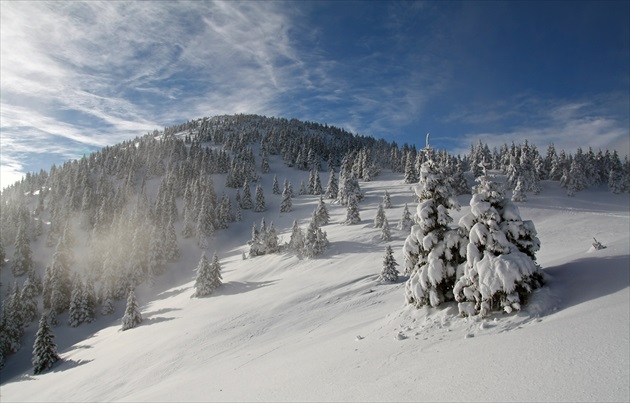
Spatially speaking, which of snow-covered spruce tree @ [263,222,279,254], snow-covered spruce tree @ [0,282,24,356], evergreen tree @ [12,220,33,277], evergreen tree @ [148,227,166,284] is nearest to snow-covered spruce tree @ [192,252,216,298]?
snow-covered spruce tree @ [263,222,279,254]

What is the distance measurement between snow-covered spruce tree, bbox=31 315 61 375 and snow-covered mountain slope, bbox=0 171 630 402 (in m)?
1.85

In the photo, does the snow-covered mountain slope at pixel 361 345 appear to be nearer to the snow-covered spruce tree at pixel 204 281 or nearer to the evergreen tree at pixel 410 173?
the snow-covered spruce tree at pixel 204 281

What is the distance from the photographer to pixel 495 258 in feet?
45.4

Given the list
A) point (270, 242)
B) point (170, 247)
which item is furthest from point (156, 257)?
point (270, 242)

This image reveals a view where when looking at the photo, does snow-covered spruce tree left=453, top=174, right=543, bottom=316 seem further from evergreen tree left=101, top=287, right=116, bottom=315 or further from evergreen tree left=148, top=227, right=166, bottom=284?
evergreen tree left=148, top=227, right=166, bottom=284

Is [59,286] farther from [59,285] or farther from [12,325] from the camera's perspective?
[12,325]

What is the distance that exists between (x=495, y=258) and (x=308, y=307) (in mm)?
21630

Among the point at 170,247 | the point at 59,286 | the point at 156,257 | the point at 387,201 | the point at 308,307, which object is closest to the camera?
the point at 308,307

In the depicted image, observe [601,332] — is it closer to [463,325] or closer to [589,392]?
[589,392]

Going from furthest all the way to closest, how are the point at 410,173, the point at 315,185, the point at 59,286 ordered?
1. the point at 315,185
2. the point at 410,173
3. the point at 59,286

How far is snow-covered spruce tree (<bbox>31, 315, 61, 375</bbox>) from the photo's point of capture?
41000 millimetres

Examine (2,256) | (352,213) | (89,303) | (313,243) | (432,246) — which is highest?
(432,246)

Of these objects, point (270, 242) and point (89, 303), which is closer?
point (89, 303)

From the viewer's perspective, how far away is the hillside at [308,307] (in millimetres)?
9656
